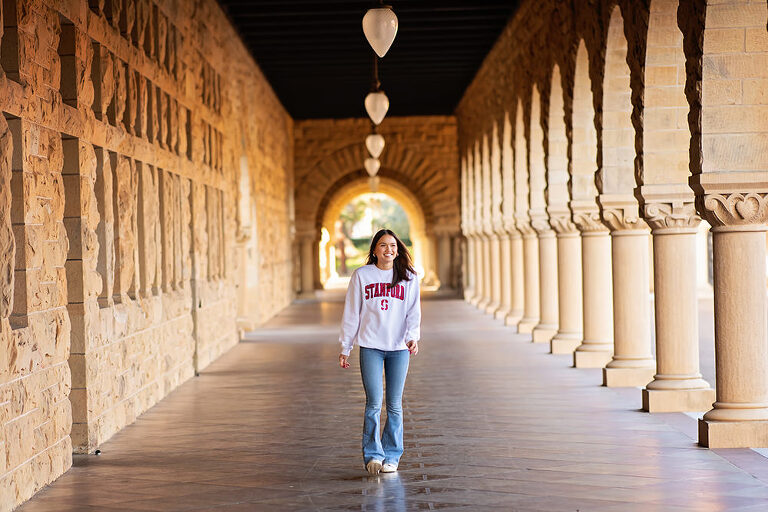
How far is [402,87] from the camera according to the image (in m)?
23.3

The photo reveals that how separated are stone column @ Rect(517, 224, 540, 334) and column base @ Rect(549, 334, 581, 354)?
9.91ft

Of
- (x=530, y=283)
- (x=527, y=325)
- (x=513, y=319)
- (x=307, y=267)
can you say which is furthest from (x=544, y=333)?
(x=307, y=267)

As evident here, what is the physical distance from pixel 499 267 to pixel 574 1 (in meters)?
9.81

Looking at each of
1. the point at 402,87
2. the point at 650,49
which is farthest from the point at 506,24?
the point at 650,49

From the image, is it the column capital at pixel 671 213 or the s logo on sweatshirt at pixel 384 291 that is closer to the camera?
the s logo on sweatshirt at pixel 384 291

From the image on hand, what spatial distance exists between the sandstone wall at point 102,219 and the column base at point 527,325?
4.57 metres

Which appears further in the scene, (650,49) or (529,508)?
(650,49)

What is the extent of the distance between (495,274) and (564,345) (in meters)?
8.05

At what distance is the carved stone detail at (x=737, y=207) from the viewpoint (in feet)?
23.1

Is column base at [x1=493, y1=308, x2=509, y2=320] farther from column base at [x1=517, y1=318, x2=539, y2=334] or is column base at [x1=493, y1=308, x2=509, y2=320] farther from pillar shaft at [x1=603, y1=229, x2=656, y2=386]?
pillar shaft at [x1=603, y1=229, x2=656, y2=386]

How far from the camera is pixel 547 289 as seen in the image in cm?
1513

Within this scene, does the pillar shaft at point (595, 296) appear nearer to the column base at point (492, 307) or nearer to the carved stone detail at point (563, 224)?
the carved stone detail at point (563, 224)

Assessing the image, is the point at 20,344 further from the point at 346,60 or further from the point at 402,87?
the point at 402,87

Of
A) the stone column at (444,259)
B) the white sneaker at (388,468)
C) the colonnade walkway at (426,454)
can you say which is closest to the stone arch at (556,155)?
the colonnade walkway at (426,454)
